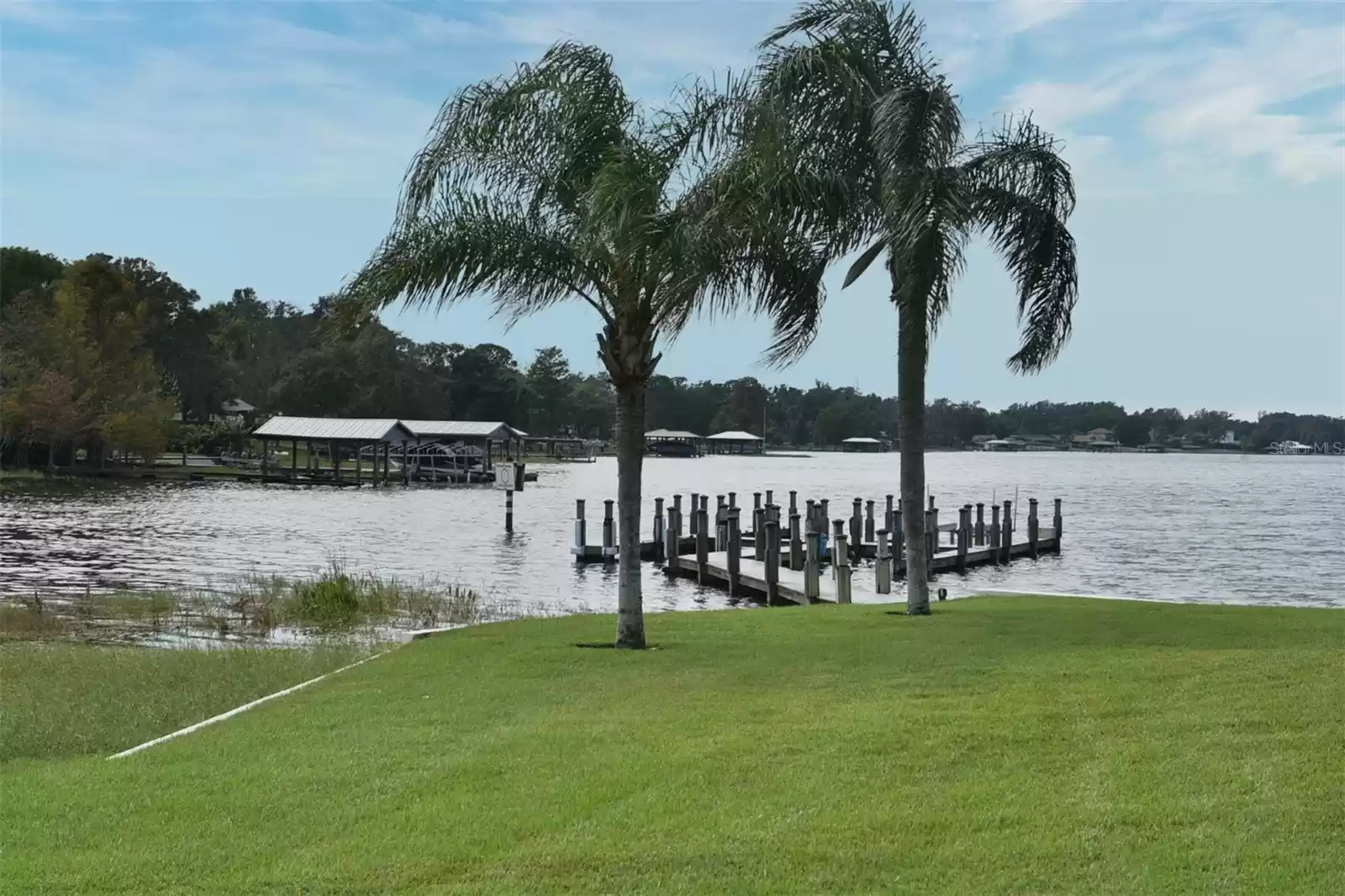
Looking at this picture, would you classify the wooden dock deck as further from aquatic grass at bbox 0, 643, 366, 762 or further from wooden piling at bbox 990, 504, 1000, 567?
aquatic grass at bbox 0, 643, 366, 762

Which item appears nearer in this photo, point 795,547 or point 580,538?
point 795,547

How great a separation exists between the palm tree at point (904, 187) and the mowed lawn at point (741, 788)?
5.03 m

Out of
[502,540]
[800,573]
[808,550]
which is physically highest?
[808,550]

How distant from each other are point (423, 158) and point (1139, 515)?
4861cm

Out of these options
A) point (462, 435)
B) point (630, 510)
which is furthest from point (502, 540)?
point (462, 435)

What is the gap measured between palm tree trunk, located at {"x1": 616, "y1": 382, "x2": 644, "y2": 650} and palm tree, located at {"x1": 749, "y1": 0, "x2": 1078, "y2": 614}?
81.4 inches

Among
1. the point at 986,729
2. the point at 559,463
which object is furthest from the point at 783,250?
the point at 559,463

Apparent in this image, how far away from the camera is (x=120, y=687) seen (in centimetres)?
1135

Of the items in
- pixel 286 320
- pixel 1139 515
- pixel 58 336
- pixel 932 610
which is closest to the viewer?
pixel 932 610

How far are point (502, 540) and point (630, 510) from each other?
28.0 metres

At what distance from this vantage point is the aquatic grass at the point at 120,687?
29.5 feet

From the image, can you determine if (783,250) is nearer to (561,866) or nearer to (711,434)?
(561,866)

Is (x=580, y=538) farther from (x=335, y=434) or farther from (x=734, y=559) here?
(x=335, y=434)

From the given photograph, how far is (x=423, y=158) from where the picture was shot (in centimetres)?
1283
